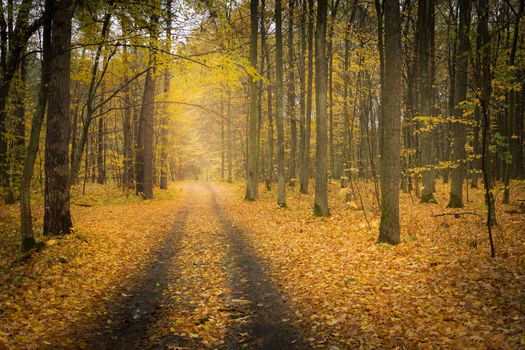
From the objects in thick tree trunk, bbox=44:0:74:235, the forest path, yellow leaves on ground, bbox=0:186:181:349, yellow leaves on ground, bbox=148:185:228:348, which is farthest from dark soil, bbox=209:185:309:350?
thick tree trunk, bbox=44:0:74:235

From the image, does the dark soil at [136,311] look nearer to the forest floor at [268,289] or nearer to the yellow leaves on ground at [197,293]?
the forest floor at [268,289]

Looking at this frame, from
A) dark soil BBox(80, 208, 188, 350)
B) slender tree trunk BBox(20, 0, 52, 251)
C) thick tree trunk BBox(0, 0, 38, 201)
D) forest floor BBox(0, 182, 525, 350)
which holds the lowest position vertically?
dark soil BBox(80, 208, 188, 350)

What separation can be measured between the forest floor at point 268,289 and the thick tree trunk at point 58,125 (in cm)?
88

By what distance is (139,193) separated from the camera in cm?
2012

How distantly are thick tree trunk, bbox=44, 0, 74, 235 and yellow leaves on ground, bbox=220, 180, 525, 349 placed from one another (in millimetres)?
6023

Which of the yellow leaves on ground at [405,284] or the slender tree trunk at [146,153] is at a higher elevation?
the slender tree trunk at [146,153]

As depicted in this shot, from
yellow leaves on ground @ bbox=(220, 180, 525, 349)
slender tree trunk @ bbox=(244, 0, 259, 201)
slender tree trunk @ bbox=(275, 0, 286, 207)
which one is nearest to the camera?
yellow leaves on ground @ bbox=(220, 180, 525, 349)

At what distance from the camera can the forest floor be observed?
15.3ft

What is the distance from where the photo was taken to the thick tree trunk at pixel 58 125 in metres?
8.93

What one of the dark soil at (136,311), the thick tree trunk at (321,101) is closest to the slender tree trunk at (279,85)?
the thick tree trunk at (321,101)

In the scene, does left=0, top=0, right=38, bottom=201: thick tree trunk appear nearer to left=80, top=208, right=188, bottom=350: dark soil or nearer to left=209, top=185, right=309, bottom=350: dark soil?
left=80, top=208, right=188, bottom=350: dark soil

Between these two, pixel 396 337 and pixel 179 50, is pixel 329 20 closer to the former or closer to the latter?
pixel 179 50

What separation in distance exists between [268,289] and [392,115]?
18.0 ft

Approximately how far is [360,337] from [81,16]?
12.0 m
